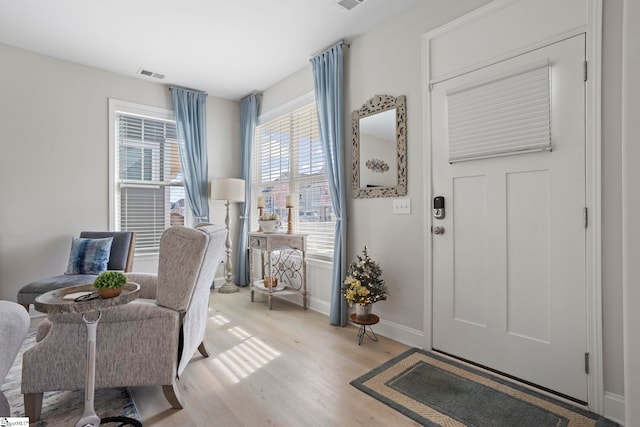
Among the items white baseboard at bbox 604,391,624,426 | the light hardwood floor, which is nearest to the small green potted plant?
the light hardwood floor

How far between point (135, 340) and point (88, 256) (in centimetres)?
206

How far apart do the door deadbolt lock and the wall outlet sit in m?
0.23

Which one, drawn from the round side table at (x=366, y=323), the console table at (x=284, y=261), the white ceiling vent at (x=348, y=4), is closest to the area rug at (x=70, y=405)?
the round side table at (x=366, y=323)

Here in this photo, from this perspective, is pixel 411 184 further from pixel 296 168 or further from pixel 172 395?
pixel 172 395

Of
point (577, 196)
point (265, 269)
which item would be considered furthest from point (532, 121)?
point (265, 269)

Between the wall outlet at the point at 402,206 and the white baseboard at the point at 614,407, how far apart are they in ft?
5.10

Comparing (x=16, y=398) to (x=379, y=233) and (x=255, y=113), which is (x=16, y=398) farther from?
(x=255, y=113)

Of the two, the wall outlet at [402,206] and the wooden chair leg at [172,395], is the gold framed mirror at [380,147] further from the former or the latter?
the wooden chair leg at [172,395]

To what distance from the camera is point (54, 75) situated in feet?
11.4

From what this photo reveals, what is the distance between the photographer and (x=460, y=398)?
1.82 meters

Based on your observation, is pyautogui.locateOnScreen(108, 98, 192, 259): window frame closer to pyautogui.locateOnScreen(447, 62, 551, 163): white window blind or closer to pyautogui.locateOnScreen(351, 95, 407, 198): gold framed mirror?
pyautogui.locateOnScreen(351, 95, 407, 198): gold framed mirror

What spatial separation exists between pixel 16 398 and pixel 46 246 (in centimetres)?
211

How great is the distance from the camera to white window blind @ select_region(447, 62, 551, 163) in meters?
1.88

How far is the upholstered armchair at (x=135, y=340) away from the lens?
5.18 ft
